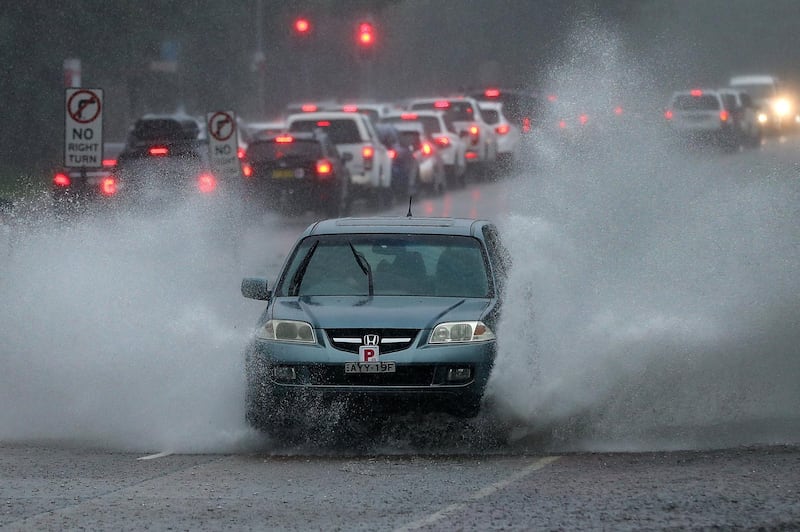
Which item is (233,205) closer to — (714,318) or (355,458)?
(714,318)

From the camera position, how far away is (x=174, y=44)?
1727 inches

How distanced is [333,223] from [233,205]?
48.2ft

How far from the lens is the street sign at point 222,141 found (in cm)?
2442

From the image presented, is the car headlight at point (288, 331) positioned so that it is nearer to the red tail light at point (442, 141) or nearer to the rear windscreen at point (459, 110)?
the red tail light at point (442, 141)

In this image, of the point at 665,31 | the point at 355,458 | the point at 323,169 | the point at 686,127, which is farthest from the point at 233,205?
the point at 665,31

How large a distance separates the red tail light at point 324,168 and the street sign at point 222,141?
6976 mm

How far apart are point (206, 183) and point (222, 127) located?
1.74 m

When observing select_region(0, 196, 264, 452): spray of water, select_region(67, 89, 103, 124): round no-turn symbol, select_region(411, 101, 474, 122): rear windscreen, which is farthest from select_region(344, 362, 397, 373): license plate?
select_region(411, 101, 474, 122): rear windscreen

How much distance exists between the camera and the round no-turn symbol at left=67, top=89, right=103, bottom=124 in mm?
20953

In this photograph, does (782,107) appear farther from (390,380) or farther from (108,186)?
(390,380)

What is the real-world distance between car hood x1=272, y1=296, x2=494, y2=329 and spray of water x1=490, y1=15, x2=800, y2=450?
0.30 meters

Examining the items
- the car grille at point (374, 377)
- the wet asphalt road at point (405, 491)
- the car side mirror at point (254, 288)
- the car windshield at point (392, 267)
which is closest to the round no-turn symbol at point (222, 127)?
the car windshield at point (392, 267)

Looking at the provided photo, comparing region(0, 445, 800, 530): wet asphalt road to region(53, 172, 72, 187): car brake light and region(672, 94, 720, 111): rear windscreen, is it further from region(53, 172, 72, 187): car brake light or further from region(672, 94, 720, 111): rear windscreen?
region(672, 94, 720, 111): rear windscreen

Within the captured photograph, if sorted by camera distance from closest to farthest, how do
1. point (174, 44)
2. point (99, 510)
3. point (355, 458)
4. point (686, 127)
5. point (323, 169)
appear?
point (99, 510)
point (355, 458)
point (323, 169)
point (174, 44)
point (686, 127)
